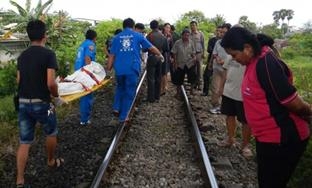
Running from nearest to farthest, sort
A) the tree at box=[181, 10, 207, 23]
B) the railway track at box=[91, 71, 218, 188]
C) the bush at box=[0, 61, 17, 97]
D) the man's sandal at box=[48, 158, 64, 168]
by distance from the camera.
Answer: the railway track at box=[91, 71, 218, 188], the man's sandal at box=[48, 158, 64, 168], the bush at box=[0, 61, 17, 97], the tree at box=[181, 10, 207, 23]

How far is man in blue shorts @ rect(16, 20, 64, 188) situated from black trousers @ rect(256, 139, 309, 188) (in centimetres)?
285

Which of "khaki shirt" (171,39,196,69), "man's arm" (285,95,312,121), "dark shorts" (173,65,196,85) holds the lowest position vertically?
"dark shorts" (173,65,196,85)

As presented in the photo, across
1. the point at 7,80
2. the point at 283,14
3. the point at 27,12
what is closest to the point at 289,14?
the point at 283,14

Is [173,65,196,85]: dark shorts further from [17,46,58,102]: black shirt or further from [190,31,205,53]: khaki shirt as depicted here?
[17,46,58,102]: black shirt

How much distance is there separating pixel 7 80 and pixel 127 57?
7.47 metres

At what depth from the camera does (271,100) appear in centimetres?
340

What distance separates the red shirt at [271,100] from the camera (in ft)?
10.9

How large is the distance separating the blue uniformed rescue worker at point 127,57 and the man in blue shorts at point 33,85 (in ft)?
9.81

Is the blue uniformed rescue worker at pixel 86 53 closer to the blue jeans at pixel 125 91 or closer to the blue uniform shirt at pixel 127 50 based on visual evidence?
the blue uniform shirt at pixel 127 50

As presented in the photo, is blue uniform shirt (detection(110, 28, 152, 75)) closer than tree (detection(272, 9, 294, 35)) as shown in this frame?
Yes

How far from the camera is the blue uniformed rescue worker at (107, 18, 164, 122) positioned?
849cm

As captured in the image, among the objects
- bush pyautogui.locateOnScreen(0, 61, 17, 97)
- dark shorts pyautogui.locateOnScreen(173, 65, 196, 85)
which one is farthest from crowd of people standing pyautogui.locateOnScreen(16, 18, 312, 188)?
bush pyautogui.locateOnScreen(0, 61, 17, 97)

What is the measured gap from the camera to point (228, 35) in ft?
11.6

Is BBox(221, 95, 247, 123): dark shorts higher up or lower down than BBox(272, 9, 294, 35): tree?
lower down
